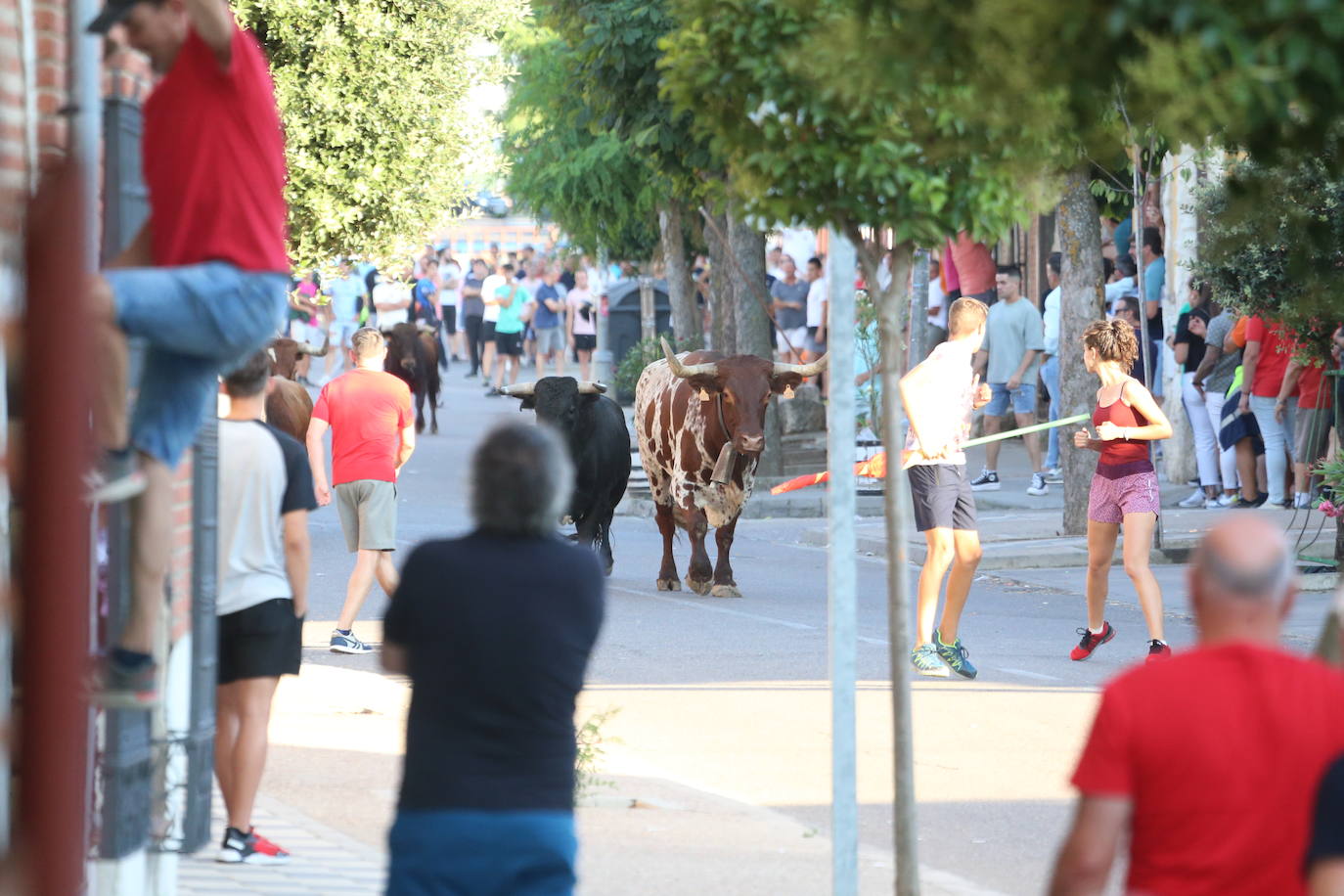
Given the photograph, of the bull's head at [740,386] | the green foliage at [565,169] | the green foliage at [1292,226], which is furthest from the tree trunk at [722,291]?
the green foliage at [1292,226]

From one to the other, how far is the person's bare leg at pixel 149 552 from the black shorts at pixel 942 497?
7.13m

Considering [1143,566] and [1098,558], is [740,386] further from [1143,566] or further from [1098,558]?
[1143,566]

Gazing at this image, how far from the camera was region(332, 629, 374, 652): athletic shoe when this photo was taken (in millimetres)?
12141

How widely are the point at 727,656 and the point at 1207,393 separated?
860 centimetres

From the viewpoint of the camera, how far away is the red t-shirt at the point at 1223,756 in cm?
323

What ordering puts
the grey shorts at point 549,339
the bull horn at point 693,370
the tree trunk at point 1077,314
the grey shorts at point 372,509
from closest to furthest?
the grey shorts at point 372,509 → the bull horn at point 693,370 → the tree trunk at point 1077,314 → the grey shorts at point 549,339

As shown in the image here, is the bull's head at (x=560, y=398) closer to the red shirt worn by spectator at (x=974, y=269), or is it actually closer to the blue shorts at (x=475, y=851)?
the red shirt worn by spectator at (x=974, y=269)

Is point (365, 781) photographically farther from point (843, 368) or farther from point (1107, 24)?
point (1107, 24)

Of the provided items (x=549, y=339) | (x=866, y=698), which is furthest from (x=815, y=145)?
(x=549, y=339)

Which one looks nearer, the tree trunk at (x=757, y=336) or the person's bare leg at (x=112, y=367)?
the person's bare leg at (x=112, y=367)

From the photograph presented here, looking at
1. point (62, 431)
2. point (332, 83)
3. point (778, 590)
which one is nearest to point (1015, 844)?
point (62, 431)

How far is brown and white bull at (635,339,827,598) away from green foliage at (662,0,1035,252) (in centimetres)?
940

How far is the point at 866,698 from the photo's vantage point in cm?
1080

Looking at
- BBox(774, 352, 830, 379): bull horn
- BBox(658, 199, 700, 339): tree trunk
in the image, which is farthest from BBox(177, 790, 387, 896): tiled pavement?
BBox(658, 199, 700, 339): tree trunk
